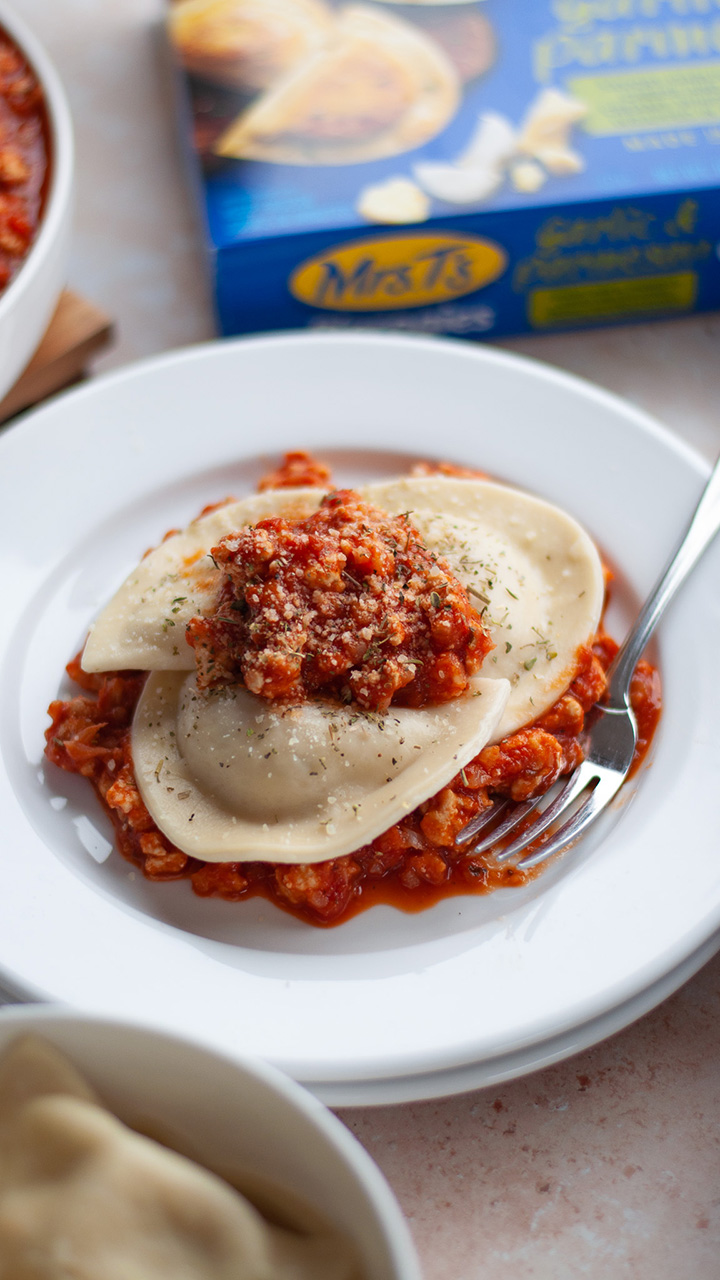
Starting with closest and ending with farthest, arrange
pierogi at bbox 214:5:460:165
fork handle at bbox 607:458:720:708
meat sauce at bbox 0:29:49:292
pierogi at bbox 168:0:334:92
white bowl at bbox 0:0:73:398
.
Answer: fork handle at bbox 607:458:720:708 → white bowl at bbox 0:0:73:398 → meat sauce at bbox 0:29:49:292 → pierogi at bbox 214:5:460:165 → pierogi at bbox 168:0:334:92

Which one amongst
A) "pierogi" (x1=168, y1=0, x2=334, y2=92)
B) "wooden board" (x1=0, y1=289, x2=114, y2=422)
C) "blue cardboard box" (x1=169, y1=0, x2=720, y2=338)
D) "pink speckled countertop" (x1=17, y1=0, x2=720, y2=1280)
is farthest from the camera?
"pierogi" (x1=168, y1=0, x2=334, y2=92)

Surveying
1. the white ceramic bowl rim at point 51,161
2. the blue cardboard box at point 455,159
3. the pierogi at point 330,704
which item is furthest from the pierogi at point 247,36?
the pierogi at point 330,704

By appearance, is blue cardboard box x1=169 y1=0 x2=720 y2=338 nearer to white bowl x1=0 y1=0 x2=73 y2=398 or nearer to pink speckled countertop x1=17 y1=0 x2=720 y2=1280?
white bowl x1=0 y1=0 x2=73 y2=398

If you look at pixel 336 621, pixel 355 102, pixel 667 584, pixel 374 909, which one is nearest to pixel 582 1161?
pixel 374 909

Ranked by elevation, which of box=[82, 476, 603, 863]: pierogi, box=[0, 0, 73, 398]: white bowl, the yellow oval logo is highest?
box=[0, 0, 73, 398]: white bowl

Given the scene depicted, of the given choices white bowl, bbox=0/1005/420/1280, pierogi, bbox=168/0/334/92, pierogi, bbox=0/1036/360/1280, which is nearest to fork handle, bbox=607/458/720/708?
white bowl, bbox=0/1005/420/1280

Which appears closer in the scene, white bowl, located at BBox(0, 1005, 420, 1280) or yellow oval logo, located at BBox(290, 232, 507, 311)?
white bowl, located at BBox(0, 1005, 420, 1280)
